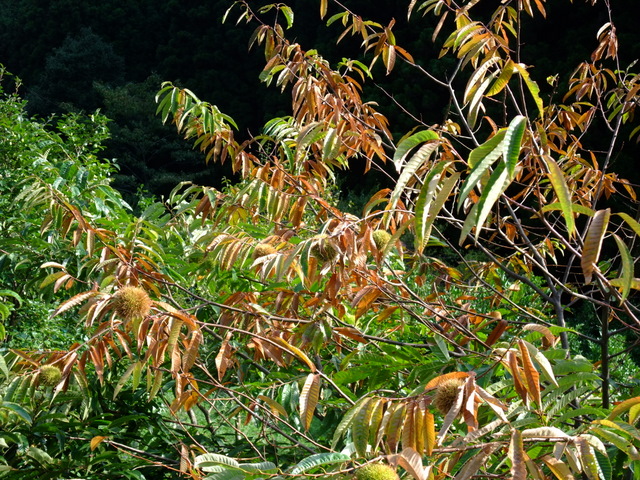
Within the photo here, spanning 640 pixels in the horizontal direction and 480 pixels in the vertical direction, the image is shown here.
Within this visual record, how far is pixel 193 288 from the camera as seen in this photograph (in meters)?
2.87

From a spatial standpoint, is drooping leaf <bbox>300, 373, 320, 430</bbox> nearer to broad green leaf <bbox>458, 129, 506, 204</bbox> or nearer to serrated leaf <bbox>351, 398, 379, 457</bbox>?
serrated leaf <bbox>351, 398, 379, 457</bbox>

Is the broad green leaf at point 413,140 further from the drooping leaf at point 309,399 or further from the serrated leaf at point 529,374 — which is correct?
the drooping leaf at point 309,399

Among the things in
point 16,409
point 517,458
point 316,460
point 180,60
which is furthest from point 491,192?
point 180,60

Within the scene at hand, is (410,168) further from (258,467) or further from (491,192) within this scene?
(258,467)

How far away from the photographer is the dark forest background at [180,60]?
987cm

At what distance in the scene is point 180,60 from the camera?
1839 centimetres

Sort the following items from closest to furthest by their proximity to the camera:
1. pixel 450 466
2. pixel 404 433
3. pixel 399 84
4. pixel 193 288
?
pixel 404 433 < pixel 450 466 < pixel 193 288 < pixel 399 84

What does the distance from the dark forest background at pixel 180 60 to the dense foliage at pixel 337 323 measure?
7.01 m

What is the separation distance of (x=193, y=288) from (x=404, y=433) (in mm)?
2021

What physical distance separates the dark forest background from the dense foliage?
701 centimetres

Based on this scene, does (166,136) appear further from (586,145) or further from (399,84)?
(586,145)

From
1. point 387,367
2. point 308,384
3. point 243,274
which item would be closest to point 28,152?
point 243,274

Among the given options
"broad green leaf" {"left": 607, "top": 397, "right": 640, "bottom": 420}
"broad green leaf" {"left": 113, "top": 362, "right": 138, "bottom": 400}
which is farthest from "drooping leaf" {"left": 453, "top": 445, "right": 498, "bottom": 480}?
"broad green leaf" {"left": 113, "top": 362, "right": 138, "bottom": 400}

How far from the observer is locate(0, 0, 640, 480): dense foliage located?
953 mm
